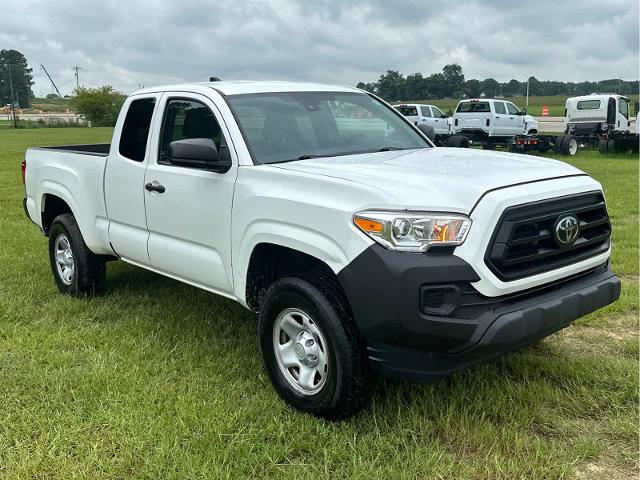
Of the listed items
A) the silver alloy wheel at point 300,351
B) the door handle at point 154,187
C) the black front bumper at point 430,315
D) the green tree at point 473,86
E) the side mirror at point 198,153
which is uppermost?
the green tree at point 473,86

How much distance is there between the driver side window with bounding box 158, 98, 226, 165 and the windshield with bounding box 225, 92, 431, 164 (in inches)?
10.0

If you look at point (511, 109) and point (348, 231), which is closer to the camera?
point (348, 231)

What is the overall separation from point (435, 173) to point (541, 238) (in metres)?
0.64

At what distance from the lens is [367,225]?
304 cm

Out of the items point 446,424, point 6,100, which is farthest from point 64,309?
point 6,100

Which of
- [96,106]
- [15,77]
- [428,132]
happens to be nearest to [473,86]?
[96,106]

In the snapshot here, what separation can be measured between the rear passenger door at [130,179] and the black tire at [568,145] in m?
19.7

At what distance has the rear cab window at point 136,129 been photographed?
16.1 feet

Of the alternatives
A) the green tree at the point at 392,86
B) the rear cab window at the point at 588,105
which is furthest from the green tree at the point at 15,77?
the rear cab window at the point at 588,105

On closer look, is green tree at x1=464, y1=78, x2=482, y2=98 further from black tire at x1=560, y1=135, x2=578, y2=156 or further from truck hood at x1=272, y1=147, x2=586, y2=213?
truck hood at x1=272, y1=147, x2=586, y2=213

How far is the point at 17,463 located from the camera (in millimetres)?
3150

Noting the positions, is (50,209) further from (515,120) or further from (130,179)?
(515,120)

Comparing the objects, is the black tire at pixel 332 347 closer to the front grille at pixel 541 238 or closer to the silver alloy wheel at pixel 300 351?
the silver alloy wheel at pixel 300 351

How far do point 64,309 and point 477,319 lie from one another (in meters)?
3.94
